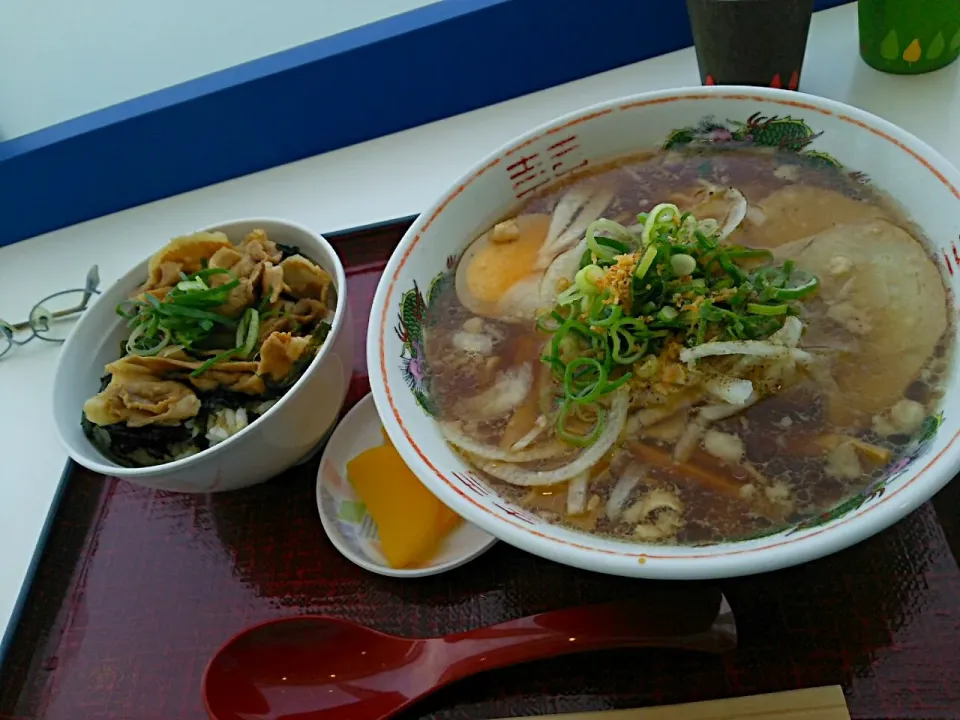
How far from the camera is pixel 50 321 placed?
1558 mm

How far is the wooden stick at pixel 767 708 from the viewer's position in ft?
2.44

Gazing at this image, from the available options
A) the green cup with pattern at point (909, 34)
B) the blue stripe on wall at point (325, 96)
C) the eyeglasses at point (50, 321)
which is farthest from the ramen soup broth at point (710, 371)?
the eyeglasses at point (50, 321)

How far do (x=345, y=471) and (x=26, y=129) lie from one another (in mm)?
1350

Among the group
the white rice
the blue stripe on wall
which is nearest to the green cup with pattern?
the blue stripe on wall

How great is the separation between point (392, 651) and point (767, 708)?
16.0 inches

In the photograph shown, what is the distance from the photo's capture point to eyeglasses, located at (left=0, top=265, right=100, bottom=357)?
1544 millimetres

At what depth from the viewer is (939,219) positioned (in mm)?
885

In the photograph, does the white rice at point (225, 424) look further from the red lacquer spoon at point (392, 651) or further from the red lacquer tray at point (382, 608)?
the red lacquer spoon at point (392, 651)

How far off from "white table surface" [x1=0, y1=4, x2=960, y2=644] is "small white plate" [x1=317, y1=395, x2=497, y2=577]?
1.73ft

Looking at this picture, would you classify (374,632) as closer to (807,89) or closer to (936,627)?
(936,627)

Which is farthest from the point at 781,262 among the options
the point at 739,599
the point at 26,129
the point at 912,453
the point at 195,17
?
the point at 26,129

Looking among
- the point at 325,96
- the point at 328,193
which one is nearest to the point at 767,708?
the point at 328,193

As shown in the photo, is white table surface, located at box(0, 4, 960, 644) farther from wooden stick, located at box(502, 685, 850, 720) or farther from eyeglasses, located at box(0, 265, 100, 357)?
wooden stick, located at box(502, 685, 850, 720)

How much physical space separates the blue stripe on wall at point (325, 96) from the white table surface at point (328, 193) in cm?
4
